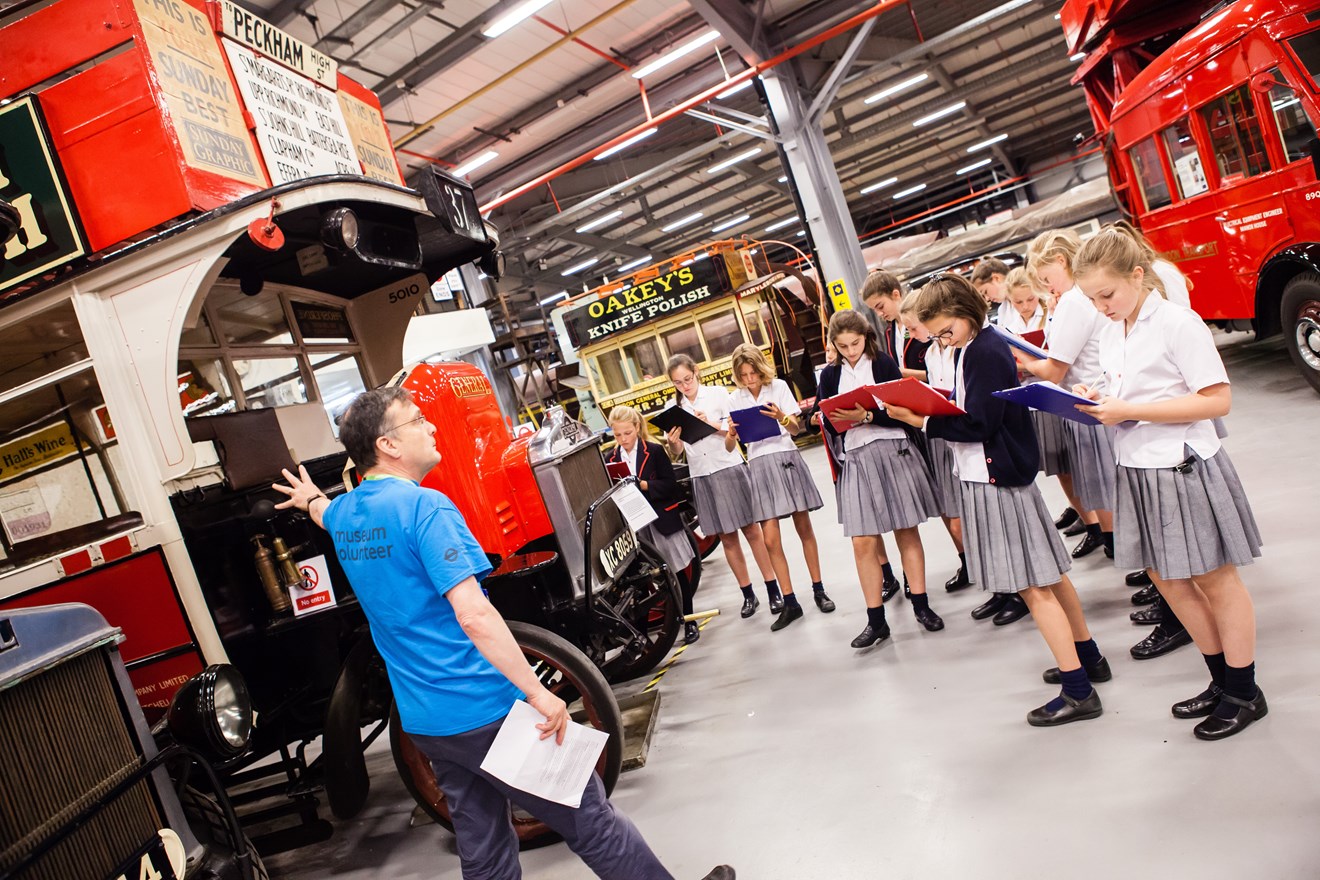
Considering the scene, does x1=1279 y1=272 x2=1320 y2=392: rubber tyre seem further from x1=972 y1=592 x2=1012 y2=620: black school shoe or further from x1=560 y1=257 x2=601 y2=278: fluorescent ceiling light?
x1=560 y1=257 x2=601 y2=278: fluorescent ceiling light

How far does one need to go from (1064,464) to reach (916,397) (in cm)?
143

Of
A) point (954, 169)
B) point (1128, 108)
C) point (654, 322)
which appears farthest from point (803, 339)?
point (954, 169)

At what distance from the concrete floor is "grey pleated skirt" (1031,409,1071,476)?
632 mm

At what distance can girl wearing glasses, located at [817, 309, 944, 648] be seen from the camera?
3.88m

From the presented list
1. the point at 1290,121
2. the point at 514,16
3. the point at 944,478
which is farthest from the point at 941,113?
the point at 944,478

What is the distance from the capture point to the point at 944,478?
3938 mm

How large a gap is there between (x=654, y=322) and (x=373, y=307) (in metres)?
7.64

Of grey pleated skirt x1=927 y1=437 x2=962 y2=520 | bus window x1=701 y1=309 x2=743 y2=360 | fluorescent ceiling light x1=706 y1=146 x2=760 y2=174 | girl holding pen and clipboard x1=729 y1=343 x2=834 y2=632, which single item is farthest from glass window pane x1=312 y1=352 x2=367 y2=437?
fluorescent ceiling light x1=706 y1=146 x2=760 y2=174

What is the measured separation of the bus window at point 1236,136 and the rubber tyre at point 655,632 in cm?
523

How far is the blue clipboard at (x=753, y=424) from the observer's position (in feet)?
15.1

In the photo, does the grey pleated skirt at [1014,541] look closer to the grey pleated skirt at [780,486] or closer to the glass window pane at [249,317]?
the grey pleated skirt at [780,486]

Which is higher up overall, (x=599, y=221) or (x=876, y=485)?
(x=599, y=221)

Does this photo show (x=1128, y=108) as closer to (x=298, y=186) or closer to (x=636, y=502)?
(x=636, y=502)

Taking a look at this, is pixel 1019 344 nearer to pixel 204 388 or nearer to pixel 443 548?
pixel 443 548
